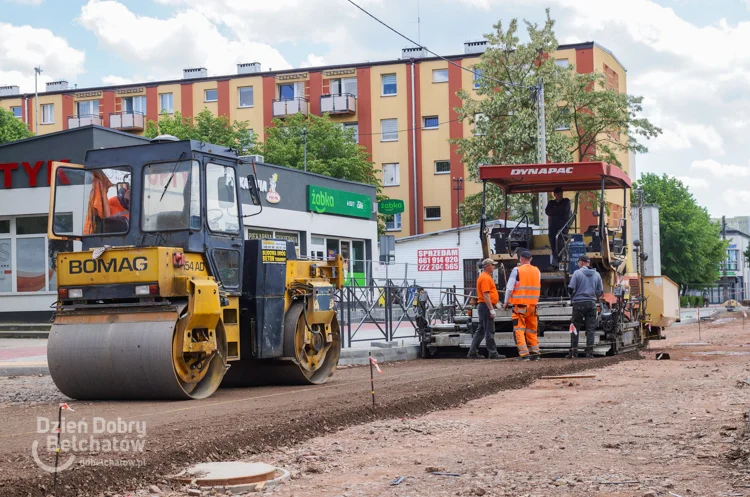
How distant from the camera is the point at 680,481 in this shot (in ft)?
20.6

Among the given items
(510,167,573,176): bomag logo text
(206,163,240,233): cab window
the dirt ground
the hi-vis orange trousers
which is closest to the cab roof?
(510,167,573,176): bomag logo text

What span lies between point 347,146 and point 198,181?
3992 cm

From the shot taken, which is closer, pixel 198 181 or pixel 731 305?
pixel 198 181

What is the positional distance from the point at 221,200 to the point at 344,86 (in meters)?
45.1

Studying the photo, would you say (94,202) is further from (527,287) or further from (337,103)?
(337,103)

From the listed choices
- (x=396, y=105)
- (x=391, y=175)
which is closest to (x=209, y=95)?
(x=396, y=105)

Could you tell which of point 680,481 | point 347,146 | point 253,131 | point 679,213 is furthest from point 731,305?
point 680,481

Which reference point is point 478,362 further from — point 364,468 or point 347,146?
point 347,146

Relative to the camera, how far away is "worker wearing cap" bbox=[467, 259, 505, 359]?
16.3 meters

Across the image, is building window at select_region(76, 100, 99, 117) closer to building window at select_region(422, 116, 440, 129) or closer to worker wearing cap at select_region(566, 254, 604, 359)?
building window at select_region(422, 116, 440, 129)

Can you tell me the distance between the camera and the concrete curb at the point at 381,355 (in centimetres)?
1708

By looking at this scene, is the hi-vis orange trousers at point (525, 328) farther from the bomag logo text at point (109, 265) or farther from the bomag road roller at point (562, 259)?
the bomag logo text at point (109, 265)

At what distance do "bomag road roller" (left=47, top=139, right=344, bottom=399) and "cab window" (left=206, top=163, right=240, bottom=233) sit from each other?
0.05 feet

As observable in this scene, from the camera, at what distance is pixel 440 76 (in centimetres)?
5366
